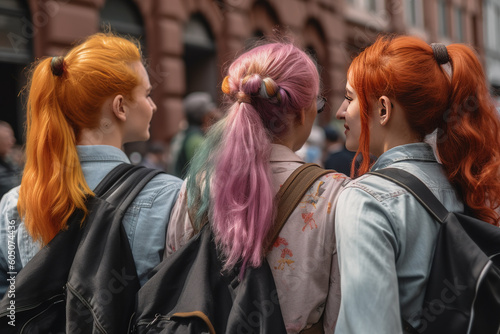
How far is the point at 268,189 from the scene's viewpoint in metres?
1.56

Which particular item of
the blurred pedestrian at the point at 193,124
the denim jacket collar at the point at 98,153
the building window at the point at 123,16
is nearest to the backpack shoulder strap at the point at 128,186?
the denim jacket collar at the point at 98,153

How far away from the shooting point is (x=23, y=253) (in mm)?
1907

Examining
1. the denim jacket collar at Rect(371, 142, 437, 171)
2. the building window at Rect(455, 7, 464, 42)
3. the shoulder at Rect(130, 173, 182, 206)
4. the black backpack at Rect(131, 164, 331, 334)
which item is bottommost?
the building window at Rect(455, 7, 464, 42)

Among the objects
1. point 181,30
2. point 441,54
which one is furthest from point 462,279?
point 181,30

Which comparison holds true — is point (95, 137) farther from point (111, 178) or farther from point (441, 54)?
point (441, 54)

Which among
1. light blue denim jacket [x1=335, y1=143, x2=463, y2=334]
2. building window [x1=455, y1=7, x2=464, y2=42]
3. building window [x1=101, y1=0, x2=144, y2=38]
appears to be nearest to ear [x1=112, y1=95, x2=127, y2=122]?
light blue denim jacket [x1=335, y1=143, x2=463, y2=334]

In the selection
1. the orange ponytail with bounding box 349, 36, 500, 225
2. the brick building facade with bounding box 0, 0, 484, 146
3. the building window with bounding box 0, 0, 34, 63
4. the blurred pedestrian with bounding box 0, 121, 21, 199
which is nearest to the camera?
the orange ponytail with bounding box 349, 36, 500, 225

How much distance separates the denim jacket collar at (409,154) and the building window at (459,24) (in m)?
21.1

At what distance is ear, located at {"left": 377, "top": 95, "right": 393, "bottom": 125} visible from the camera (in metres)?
1.58

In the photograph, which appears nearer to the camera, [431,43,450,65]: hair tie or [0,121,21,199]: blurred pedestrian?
[431,43,450,65]: hair tie

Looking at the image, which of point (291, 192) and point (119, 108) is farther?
point (119, 108)

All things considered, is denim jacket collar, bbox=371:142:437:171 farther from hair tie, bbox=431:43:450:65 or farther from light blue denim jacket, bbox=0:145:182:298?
light blue denim jacket, bbox=0:145:182:298

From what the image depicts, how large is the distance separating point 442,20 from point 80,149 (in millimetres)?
20122

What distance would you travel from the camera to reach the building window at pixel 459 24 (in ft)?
68.4
